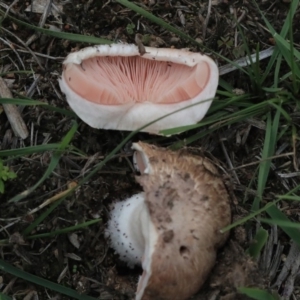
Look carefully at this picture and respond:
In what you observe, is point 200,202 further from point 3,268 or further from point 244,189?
point 3,268

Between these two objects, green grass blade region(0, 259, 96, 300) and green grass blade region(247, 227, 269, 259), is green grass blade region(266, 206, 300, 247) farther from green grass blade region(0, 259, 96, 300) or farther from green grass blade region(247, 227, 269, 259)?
green grass blade region(0, 259, 96, 300)

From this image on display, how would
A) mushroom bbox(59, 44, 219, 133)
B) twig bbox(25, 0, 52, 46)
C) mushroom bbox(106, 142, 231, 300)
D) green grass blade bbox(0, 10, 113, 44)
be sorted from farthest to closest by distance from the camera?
twig bbox(25, 0, 52, 46), green grass blade bbox(0, 10, 113, 44), mushroom bbox(59, 44, 219, 133), mushroom bbox(106, 142, 231, 300)

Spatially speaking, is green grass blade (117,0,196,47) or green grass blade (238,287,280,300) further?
green grass blade (117,0,196,47)

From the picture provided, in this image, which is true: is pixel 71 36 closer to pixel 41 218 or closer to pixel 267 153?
pixel 41 218

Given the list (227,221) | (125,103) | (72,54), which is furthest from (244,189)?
(72,54)

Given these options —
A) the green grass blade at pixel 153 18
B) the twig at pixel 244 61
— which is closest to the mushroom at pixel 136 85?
the green grass blade at pixel 153 18

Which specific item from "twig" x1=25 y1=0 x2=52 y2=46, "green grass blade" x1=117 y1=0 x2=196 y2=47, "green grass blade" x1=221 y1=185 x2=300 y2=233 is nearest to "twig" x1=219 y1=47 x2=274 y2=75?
"green grass blade" x1=117 y1=0 x2=196 y2=47

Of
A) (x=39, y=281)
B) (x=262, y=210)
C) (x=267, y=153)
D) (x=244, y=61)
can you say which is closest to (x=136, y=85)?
(x=244, y=61)

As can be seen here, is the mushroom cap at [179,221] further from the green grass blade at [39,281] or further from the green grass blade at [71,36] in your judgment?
the green grass blade at [71,36]
